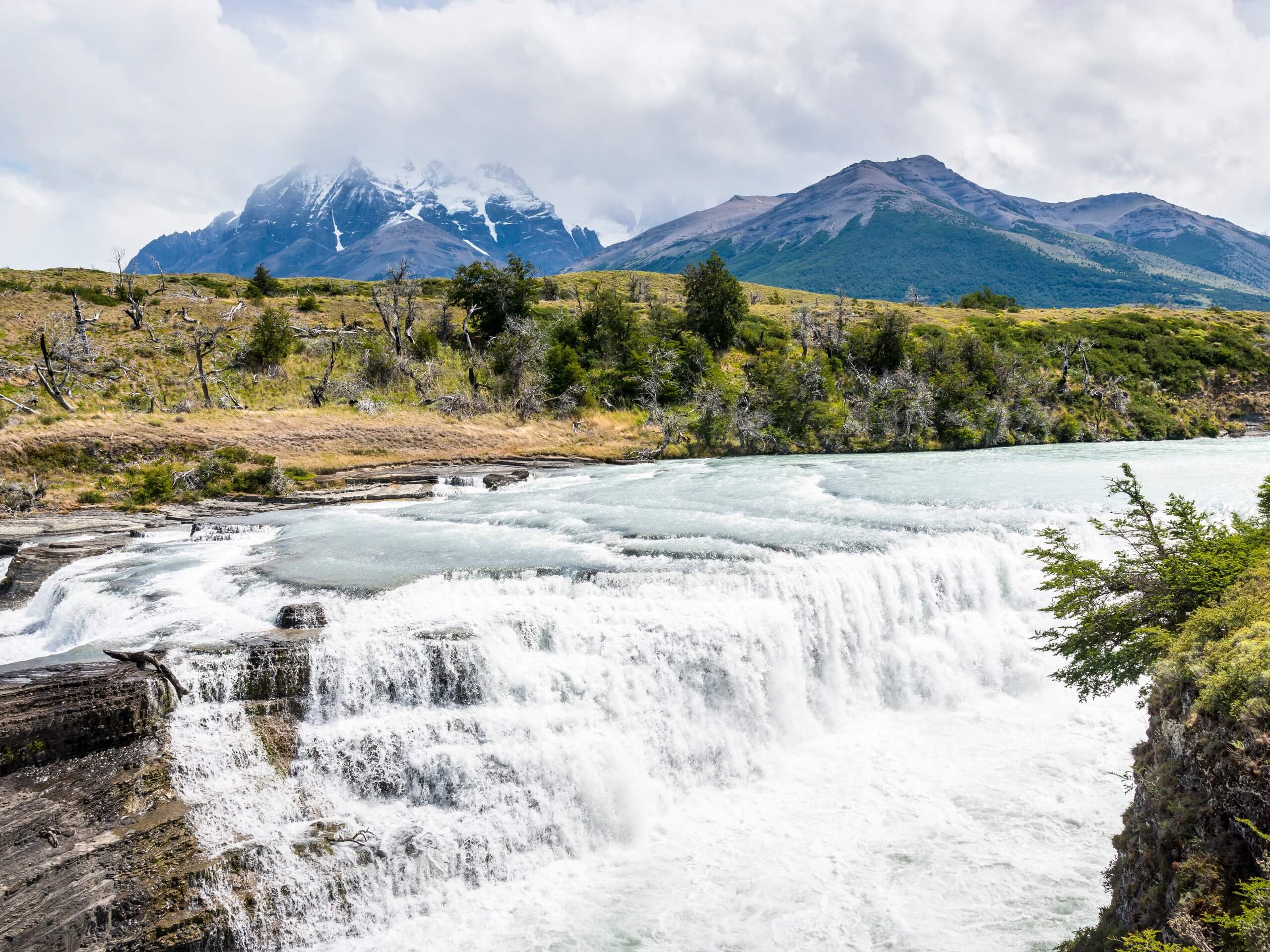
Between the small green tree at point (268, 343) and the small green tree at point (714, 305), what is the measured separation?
26495mm

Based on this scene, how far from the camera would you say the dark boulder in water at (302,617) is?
11.8m

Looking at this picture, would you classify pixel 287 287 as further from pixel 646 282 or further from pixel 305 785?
pixel 305 785

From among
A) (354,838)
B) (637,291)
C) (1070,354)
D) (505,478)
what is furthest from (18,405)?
(1070,354)

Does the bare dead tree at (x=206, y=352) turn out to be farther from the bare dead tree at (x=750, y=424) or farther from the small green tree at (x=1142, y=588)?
the small green tree at (x=1142, y=588)

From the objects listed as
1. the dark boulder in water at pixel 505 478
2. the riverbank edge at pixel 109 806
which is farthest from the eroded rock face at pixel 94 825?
the dark boulder in water at pixel 505 478

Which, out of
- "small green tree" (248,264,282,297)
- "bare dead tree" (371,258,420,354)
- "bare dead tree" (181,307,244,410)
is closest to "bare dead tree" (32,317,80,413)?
"bare dead tree" (181,307,244,410)

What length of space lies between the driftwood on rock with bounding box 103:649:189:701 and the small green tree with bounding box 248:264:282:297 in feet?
159

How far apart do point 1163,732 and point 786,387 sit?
34424mm

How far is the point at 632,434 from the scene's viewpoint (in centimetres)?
3903

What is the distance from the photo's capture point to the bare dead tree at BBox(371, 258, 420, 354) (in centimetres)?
4031

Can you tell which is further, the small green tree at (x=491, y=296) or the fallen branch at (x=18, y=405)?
the small green tree at (x=491, y=296)

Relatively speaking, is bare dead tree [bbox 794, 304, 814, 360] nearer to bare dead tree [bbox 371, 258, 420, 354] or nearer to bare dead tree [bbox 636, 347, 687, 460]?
bare dead tree [bbox 636, 347, 687, 460]

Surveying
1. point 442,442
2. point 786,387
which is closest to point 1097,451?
point 786,387

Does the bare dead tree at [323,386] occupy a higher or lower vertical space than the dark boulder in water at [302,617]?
higher
